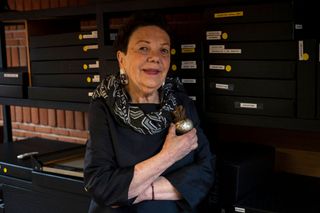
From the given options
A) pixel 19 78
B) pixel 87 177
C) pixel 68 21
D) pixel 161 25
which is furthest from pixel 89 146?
pixel 68 21

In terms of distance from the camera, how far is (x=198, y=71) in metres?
1.60

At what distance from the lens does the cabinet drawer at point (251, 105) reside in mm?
1431

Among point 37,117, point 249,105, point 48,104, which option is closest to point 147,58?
point 249,105

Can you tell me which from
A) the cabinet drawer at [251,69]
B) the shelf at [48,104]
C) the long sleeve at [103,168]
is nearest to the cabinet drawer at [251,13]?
the cabinet drawer at [251,69]

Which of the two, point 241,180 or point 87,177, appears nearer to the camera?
point 87,177

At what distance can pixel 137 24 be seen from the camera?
1.48 meters

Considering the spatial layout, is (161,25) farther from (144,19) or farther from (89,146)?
(89,146)

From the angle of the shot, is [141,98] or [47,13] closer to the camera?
[141,98]

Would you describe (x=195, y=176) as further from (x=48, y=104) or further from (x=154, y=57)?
(x=48, y=104)

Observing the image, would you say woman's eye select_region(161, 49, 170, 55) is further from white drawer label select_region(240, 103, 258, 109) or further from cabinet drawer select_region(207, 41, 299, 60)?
white drawer label select_region(240, 103, 258, 109)

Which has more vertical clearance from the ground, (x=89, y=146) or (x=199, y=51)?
(x=199, y=51)

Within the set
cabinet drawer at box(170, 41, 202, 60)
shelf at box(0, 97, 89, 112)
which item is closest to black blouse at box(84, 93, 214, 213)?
cabinet drawer at box(170, 41, 202, 60)

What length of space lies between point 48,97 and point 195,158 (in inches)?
33.4

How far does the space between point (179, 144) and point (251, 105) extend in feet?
0.93
